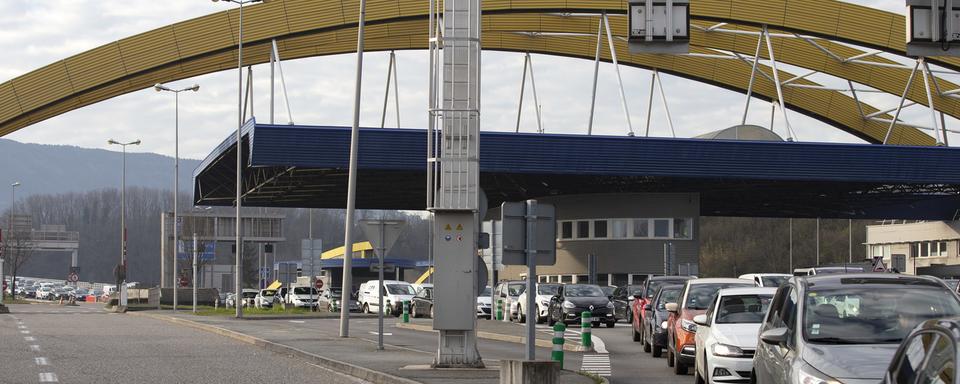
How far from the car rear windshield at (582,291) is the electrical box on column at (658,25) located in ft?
74.1

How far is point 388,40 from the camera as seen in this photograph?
186 feet

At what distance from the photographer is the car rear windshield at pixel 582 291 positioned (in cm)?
4309

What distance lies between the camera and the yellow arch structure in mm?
51312

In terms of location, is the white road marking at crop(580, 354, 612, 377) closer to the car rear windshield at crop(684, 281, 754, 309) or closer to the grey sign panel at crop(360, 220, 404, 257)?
the car rear windshield at crop(684, 281, 754, 309)

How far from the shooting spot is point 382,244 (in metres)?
26.1

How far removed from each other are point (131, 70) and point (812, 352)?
4528 cm

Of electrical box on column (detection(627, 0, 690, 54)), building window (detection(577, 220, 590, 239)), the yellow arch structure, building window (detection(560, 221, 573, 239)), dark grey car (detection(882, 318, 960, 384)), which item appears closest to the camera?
dark grey car (detection(882, 318, 960, 384))

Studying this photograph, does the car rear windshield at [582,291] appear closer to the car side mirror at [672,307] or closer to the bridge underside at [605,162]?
the bridge underside at [605,162]

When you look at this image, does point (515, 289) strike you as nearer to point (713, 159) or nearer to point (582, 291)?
point (582, 291)

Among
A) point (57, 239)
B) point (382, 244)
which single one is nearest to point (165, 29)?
point (382, 244)

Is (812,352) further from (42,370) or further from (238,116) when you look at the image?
(238,116)

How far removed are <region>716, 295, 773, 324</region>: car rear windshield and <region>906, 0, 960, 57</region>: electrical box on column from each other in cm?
482

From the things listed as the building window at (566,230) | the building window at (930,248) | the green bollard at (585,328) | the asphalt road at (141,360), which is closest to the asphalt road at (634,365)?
the green bollard at (585,328)

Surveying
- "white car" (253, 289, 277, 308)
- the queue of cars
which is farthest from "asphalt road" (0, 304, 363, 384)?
"white car" (253, 289, 277, 308)
